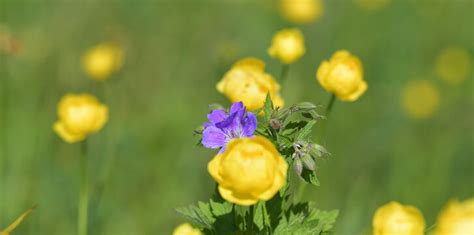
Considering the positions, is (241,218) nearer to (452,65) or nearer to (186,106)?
(186,106)

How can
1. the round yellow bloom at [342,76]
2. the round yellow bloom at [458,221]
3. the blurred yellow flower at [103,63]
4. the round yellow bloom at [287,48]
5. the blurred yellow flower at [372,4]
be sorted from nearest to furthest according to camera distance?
the round yellow bloom at [458,221] → the round yellow bloom at [342,76] → the round yellow bloom at [287,48] → the blurred yellow flower at [103,63] → the blurred yellow flower at [372,4]

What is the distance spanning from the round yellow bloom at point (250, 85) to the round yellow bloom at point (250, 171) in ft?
1.23

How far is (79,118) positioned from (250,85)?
2.71 ft

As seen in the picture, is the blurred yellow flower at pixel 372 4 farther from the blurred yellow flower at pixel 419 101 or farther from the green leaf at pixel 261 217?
the green leaf at pixel 261 217

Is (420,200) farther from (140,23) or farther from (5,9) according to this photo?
(5,9)

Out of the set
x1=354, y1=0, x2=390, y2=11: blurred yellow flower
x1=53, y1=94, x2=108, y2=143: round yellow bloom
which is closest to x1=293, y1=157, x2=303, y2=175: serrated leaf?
x1=53, y1=94, x2=108, y2=143: round yellow bloom

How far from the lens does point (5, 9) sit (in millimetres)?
4816

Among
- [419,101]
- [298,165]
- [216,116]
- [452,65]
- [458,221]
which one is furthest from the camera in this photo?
[452,65]

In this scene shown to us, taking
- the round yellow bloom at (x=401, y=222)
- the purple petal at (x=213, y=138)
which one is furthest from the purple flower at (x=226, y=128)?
the round yellow bloom at (x=401, y=222)

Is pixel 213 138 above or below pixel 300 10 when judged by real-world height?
below

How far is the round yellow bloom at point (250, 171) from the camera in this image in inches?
50.6

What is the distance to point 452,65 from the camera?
4.77 m

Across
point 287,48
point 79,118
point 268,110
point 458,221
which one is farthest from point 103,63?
point 458,221

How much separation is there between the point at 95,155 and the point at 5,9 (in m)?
2.01
